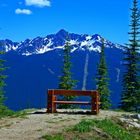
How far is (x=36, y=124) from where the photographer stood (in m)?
23.0

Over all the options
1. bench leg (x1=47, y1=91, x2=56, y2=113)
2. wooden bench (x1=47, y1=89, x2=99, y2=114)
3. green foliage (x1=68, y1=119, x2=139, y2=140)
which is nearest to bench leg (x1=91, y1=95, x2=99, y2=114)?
wooden bench (x1=47, y1=89, x2=99, y2=114)

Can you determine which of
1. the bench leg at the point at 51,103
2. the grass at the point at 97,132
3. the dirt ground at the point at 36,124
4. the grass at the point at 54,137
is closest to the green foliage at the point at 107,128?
the grass at the point at 97,132

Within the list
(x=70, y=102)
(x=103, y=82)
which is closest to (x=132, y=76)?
(x=103, y=82)

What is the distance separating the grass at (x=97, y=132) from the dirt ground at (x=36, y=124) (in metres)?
0.67

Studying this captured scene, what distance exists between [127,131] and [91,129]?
2581 millimetres

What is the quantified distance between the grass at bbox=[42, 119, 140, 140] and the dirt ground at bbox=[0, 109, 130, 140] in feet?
2.20

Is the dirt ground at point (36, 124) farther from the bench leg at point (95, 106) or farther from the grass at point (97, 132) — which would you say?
the grass at point (97, 132)

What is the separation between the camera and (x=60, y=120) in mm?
24203

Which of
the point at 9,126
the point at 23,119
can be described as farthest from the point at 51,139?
the point at 23,119

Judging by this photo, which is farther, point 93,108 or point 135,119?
point 93,108

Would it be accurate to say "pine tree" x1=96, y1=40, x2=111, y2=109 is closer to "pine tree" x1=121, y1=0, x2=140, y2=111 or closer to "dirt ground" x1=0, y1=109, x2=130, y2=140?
"pine tree" x1=121, y1=0, x2=140, y2=111

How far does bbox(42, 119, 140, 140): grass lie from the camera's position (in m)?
19.8

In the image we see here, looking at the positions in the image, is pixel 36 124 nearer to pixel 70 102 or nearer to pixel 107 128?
pixel 107 128

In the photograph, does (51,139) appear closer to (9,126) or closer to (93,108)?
(9,126)
